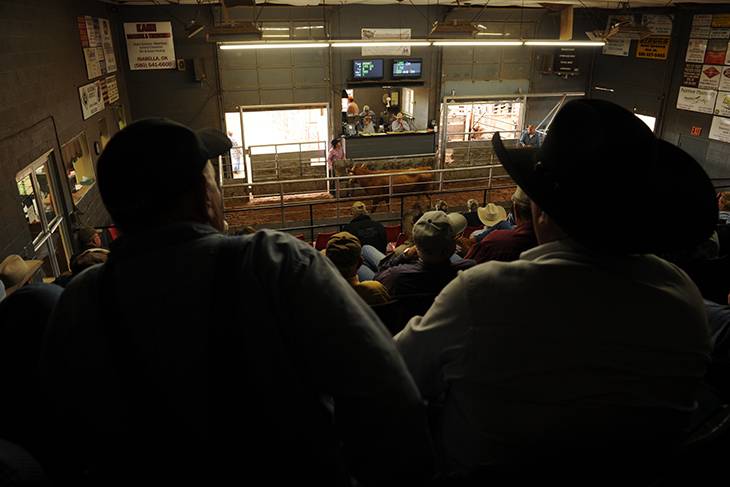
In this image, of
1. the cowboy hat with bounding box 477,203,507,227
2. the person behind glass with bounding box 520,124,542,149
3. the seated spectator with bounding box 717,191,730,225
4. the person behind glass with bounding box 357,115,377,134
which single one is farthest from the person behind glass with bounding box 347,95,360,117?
the seated spectator with bounding box 717,191,730,225

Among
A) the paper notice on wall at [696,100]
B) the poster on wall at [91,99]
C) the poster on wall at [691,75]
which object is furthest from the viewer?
the poster on wall at [691,75]

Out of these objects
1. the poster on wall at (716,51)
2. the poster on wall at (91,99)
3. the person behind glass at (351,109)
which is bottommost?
the person behind glass at (351,109)

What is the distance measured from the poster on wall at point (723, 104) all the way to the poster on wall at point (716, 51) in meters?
0.82

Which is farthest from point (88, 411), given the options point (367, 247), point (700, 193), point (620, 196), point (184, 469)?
point (367, 247)

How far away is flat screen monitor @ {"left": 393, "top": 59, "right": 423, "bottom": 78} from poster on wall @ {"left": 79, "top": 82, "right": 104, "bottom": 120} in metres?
7.80

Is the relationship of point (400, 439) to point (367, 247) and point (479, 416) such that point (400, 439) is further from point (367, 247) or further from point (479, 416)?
point (367, 247)

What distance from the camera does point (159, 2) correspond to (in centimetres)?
1227

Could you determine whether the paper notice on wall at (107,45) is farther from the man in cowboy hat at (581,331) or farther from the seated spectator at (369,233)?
the man in cowboy hat at (581,331)

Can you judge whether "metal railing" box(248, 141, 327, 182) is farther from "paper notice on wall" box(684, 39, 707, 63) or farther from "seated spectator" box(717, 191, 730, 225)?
"seated spectator" box(717, 191, 730, 225)

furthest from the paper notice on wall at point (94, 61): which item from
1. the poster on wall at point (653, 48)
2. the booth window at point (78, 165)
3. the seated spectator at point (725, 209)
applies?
the poster on wall at point (653, 48)

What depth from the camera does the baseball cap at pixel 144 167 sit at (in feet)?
3.45

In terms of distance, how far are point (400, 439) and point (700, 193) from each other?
3.47 feet

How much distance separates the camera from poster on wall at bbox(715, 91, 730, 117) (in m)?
12.9

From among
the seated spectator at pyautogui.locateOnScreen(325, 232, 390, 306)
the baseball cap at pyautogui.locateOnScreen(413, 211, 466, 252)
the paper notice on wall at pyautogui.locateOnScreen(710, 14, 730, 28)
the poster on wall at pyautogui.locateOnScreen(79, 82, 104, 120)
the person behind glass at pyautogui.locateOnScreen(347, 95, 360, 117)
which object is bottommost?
the person behind glass at pyautogui.locateOnScreen(347, 95, 360, 117)
